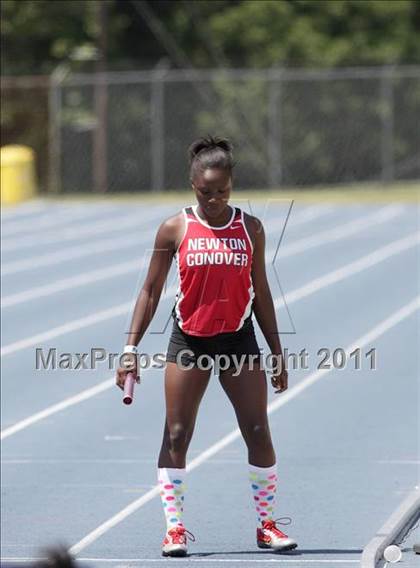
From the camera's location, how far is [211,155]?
7230 millimetres

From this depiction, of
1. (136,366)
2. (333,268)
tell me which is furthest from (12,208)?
(136,366)

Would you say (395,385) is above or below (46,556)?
below

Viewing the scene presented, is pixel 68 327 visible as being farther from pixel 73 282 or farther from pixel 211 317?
pixel 211 317

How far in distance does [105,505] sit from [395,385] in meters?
4.69

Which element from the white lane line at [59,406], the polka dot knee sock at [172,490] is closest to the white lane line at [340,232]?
the white lane line at [59,406]

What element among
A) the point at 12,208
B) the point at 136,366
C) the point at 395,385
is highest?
the point at 136,366

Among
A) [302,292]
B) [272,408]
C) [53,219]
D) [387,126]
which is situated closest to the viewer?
[272,408]

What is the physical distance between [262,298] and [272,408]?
16.6 feet

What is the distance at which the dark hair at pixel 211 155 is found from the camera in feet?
23.6

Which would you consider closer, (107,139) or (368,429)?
(368,429)

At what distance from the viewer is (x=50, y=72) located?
43219 mm

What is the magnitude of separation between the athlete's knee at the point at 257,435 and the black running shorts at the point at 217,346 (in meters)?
0.27

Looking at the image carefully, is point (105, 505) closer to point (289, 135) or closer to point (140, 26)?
point (289, 135)

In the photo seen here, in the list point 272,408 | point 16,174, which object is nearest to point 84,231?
point 16,174
